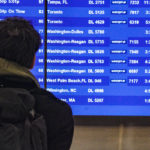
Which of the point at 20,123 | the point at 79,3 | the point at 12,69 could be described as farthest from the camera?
the point at 79,3

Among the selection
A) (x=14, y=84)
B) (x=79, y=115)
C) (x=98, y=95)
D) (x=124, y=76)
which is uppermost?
(x=14, y=84)

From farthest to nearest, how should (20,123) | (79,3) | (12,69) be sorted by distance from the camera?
(79,3), (12,69), (20,123)

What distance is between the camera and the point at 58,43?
2.29 meters

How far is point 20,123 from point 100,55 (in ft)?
4.27

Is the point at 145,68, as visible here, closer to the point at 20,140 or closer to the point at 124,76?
the point at 124,76

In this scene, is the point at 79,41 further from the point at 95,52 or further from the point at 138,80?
the point at 138,80

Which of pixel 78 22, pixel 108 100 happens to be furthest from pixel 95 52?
pixel 108 100

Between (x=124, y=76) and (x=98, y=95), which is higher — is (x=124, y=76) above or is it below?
above

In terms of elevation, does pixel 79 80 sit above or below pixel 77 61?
below

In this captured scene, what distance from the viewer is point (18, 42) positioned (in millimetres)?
1224

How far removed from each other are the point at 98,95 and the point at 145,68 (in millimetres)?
393

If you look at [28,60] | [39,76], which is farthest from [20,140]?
[39,76]

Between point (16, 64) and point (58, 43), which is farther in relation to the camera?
point (58, 43)

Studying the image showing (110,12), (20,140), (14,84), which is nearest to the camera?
A: (20,140)
